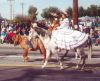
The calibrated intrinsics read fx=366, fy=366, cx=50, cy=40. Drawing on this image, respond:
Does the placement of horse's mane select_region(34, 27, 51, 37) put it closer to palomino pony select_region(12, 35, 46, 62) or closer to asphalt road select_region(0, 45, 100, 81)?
palomino pony select_region(12, 35, 46, 62)

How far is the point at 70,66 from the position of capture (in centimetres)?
1456

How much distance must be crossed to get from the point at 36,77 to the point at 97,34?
57.4 ft

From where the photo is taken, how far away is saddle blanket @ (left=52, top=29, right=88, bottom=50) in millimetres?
13273

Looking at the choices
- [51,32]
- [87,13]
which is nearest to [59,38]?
[51,32]

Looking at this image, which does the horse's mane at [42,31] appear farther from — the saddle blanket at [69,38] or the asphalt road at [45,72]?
the asphalt road at [45,72]

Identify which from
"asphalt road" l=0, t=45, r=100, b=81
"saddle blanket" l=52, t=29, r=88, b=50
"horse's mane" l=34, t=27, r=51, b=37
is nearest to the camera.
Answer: "asphalt road" l=0, t=45, r=100, b=81

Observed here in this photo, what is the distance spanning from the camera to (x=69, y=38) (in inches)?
525

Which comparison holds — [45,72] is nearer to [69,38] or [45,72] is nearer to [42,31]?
[69,38]

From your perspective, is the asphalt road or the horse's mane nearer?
the asphalt road

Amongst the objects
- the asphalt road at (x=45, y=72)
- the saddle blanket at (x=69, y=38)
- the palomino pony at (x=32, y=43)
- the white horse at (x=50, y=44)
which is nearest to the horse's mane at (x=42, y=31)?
the white horse at (x=50, y=44)

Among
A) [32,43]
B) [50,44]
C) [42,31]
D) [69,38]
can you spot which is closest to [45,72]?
[50,44]

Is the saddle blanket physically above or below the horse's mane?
below

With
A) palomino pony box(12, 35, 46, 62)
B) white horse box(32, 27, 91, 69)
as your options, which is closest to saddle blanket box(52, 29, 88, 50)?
white horse box(32, 27, 91, 69)

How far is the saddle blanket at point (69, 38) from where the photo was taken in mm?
13273
